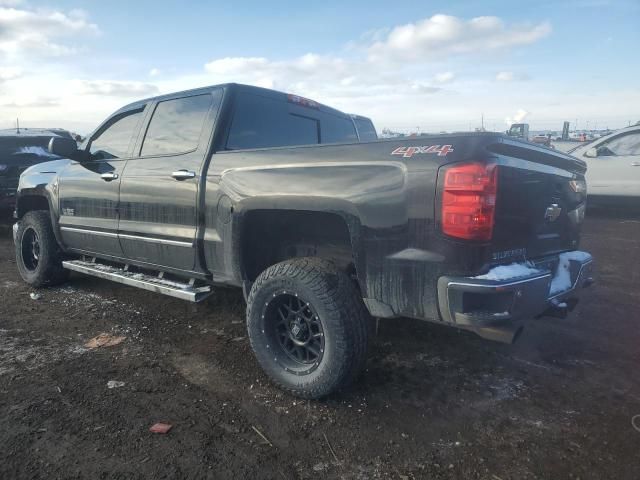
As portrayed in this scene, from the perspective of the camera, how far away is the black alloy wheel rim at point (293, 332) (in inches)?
113

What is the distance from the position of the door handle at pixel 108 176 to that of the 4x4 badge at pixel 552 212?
11.1 ft

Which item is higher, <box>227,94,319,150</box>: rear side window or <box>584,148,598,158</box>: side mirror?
<box>227,94,319,150</box>: rear side window

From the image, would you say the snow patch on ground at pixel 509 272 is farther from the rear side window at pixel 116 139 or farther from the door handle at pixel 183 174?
the rear side window at pixel 116 139

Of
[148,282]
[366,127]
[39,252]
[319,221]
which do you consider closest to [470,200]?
[319,221]

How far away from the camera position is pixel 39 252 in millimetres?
5148

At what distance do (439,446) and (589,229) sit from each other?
7324 mm

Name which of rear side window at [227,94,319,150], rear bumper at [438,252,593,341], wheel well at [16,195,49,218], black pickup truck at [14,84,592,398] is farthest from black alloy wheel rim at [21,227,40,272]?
rear bumper at [438,252,593,341]

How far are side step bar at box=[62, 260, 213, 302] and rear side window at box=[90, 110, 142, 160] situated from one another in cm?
104

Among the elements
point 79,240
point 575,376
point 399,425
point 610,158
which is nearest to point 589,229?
point 610,158

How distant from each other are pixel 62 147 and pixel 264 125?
1907 millimetres

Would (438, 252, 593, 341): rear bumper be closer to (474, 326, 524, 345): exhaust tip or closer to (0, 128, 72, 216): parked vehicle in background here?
(474, 326, 524, 345): exhaust tip

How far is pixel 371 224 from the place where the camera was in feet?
8.20

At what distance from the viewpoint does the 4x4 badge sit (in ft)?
9.04

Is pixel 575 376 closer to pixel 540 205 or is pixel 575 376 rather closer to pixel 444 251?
pixel 540 205
